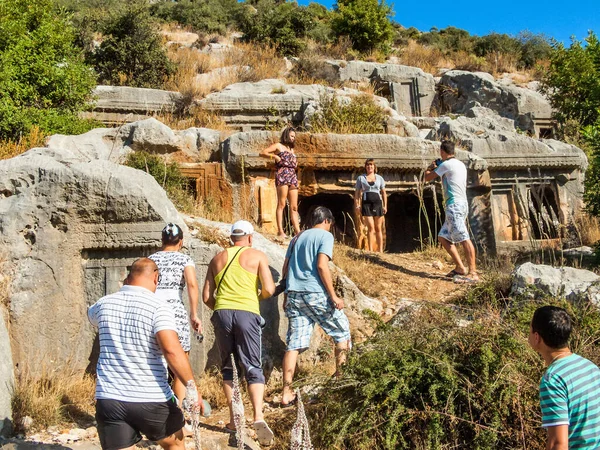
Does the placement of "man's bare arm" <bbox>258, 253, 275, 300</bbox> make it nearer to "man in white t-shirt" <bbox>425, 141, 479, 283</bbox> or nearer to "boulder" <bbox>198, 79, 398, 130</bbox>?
"man in white t-shirt" <bbox>425, 141, 479, 283</bbox>

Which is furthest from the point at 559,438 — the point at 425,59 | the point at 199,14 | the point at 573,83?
the point at 199,14

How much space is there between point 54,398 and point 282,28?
59.3ft

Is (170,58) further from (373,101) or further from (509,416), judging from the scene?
(509,416)

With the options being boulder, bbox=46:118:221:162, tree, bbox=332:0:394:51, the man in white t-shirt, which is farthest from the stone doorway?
tree, bbox=332:0:394:51

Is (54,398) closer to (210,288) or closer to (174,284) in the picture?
(174,284)

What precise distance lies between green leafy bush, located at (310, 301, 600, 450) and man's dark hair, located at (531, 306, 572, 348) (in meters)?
0.96

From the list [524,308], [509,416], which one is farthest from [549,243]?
[509,416]

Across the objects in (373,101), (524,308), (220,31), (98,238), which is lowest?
(524,308)

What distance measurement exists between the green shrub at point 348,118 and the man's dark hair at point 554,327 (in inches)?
294

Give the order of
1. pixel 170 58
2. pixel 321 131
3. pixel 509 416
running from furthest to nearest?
pixel 170 58 < pixel 321 131 < pixel 509 416

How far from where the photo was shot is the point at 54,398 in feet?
15.1

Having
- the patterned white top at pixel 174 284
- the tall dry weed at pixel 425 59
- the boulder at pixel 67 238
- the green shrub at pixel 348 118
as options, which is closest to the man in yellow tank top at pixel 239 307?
the patterned white top at pixel 174 284

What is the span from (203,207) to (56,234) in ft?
10.7

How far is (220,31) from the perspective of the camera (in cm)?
2347
